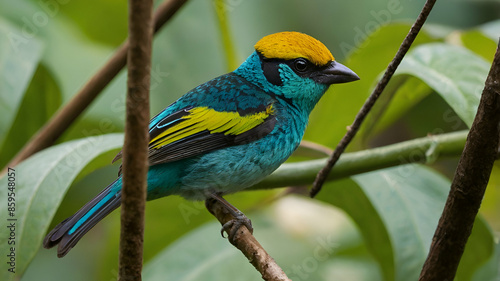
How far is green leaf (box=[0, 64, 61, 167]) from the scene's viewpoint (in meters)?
3.05

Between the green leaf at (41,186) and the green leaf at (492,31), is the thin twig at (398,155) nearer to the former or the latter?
the green leaf at (492,31)

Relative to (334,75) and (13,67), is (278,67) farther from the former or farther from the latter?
(13,67)

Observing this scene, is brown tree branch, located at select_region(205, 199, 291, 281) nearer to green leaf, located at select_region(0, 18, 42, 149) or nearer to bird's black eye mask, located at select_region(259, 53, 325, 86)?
bird's black eye mask, located at select_region(259, 53, 325, 86)

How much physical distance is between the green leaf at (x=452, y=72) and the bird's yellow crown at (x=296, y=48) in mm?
328

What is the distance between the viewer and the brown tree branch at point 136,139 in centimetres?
109

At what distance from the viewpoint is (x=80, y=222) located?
6.23 ft

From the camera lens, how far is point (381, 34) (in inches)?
114

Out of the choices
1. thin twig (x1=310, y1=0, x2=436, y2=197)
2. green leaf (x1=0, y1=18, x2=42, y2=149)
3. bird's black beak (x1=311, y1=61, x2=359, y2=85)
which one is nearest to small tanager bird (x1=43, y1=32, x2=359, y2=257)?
bird's black beak (x1=311, y1=61, x2=359, y2=85)

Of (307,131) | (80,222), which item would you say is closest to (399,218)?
(307,131)

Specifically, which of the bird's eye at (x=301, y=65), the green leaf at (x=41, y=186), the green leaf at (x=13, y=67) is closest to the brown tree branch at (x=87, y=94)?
the green leaf at (x=13, y=67)

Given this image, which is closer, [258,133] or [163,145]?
[163,145]

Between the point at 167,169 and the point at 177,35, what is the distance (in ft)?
5.29

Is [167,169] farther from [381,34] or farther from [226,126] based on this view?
[381,34]

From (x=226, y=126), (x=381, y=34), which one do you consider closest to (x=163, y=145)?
(x=226, y=126)
